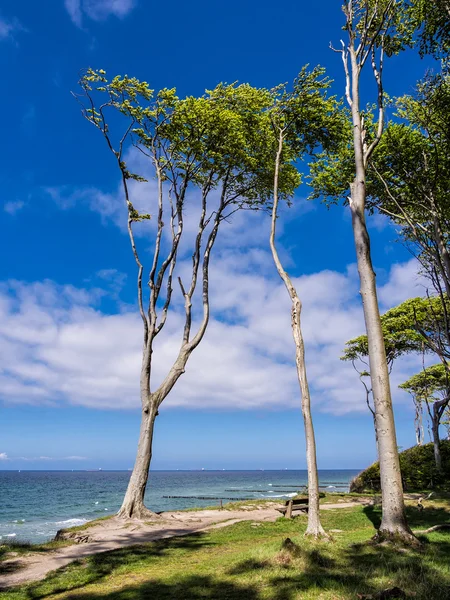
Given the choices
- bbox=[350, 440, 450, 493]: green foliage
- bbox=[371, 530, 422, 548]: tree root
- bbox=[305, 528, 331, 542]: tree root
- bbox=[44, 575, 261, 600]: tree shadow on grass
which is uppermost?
bbox=[350, 440, 450, 493]: green foliage

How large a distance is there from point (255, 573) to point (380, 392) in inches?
181

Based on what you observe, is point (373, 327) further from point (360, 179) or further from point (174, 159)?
point (174, 159)

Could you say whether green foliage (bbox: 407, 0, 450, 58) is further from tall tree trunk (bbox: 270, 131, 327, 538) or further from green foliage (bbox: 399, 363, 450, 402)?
green foliage (bbox: 399, 363, 450, 402)

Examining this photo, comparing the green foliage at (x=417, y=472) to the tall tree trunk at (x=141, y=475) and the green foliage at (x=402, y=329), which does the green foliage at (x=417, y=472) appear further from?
the tall tree trunk at (x=141, y=475)

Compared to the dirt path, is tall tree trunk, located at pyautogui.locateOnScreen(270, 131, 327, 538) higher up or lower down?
higher up

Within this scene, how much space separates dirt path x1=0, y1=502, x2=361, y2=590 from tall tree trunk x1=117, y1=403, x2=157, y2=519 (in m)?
0.44

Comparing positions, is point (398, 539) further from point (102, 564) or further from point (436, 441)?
point (436, 441)

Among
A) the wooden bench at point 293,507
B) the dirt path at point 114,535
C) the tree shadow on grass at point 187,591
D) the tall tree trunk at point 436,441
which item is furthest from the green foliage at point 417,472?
the tree shadow on grass at point 187,591

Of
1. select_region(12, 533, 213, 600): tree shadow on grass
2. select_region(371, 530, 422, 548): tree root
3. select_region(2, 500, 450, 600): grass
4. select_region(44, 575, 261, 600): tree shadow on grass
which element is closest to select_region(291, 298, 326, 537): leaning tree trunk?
select_region(2, 500, 450, 600): grass

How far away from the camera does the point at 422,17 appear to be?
42.6 ft

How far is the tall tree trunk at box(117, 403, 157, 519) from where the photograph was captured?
48.1 feet

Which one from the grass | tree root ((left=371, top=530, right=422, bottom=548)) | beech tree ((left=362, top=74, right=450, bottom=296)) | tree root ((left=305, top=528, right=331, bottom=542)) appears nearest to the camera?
the grass

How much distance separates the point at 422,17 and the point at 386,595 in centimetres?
1494

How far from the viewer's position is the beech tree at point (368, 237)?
885cm
